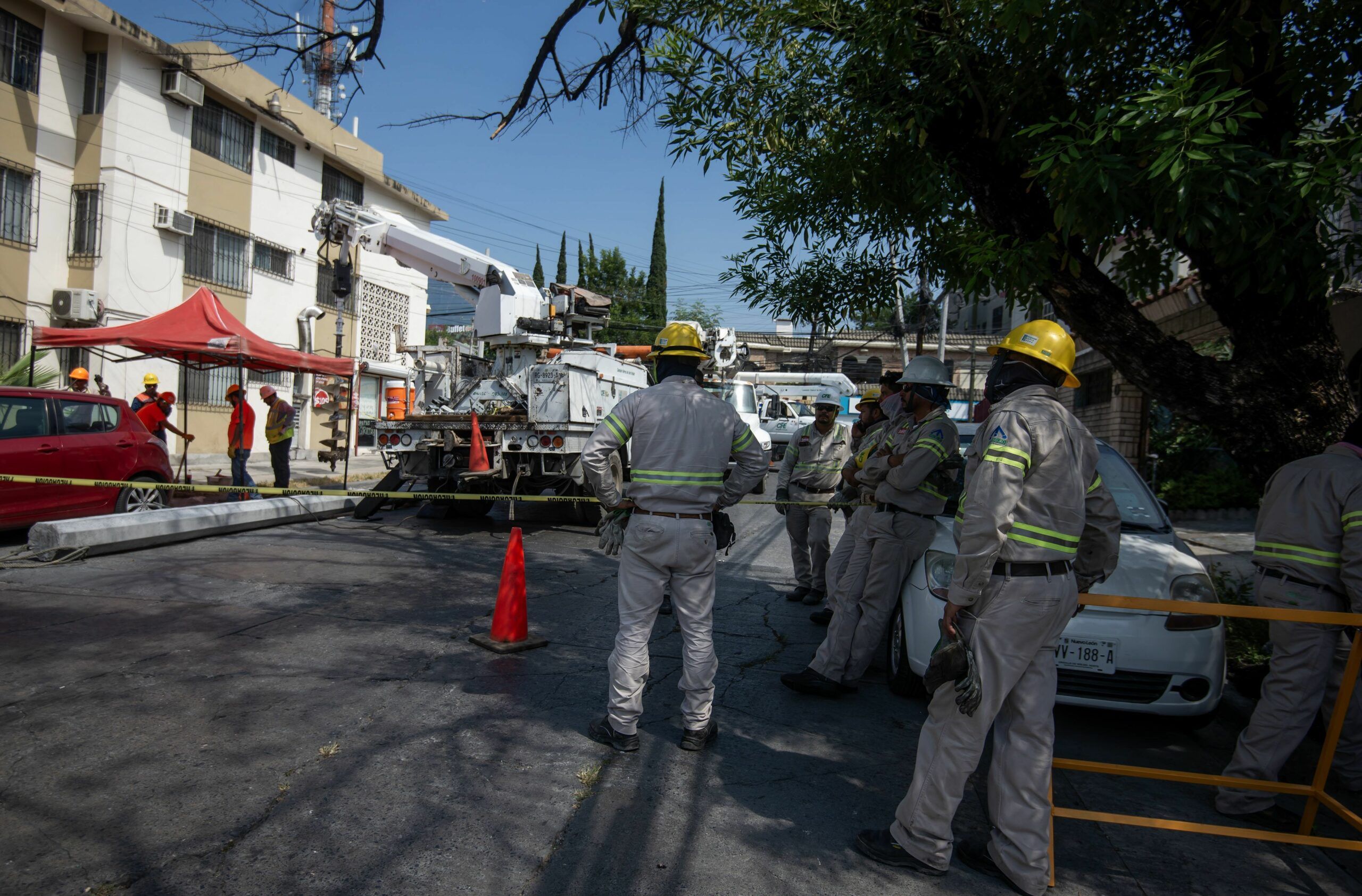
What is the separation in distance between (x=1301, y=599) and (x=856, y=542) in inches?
87.5

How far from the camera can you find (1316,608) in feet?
12.2

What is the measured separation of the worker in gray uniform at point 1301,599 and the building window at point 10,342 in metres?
18.6

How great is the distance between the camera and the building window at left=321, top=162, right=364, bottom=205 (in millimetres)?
23719

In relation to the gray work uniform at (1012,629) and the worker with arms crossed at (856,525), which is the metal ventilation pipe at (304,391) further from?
the gray work uniform at (1012,629)

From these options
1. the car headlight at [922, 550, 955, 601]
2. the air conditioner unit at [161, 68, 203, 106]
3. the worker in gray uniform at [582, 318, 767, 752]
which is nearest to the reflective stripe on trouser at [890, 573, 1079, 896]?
the worker in gray uniform at [582, 318, 767, 752]

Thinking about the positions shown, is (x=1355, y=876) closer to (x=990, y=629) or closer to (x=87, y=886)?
(x=990, y=629)

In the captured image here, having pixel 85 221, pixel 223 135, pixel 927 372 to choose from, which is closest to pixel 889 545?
pixel 927 372

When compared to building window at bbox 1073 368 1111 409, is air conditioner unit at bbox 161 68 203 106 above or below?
above

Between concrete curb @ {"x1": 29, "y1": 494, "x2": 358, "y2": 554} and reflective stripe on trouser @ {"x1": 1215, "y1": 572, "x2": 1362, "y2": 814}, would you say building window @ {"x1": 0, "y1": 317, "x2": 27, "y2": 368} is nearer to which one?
concrete curb @ {"x1": 29, "y1": 494, "x2": 358, "y2": 554}

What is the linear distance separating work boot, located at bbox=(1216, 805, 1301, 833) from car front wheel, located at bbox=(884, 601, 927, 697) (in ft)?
5.11

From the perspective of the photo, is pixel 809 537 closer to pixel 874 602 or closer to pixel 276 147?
pixel 874 602

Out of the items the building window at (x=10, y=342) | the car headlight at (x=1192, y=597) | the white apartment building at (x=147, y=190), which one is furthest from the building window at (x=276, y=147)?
the car headlight at (x=1192, y=597)

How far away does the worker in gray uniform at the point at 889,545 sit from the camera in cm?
A: 486

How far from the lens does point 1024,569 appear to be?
2.99 meters
